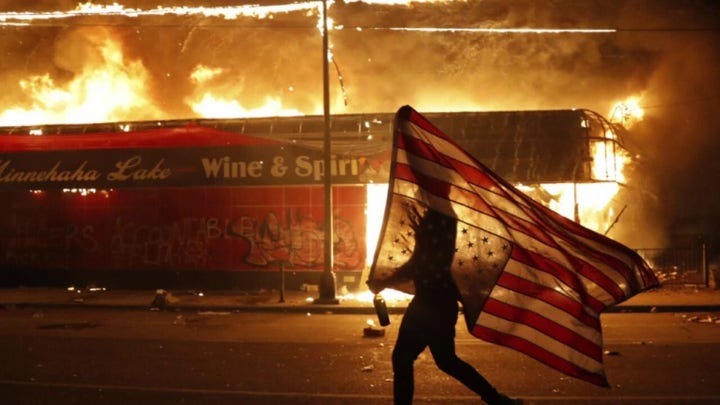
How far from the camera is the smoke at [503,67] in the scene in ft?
81.0

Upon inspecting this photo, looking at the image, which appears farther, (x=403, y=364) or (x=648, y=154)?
(x=648, y=154)

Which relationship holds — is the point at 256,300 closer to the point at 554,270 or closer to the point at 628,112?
the point at 554,270

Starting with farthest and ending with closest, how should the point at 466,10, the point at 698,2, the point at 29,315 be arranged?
the point at 698,2 → the point at 466,10 → the point at 29,315

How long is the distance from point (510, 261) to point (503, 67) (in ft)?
68.2

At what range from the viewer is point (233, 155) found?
19.4 m

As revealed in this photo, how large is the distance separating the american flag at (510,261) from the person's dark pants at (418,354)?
334 millimetres

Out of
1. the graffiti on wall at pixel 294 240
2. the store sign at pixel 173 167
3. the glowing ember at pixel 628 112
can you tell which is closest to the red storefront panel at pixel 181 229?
the graffiti on wall at pixel 294 240

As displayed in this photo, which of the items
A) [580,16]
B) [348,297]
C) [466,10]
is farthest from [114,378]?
[580,16]

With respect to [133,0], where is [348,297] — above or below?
below

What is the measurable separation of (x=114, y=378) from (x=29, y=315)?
7904 millimetres

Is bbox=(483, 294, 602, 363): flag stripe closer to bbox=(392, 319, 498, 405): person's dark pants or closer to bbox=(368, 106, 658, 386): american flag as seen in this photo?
bbox=(368, 106, 658, 386): american flag

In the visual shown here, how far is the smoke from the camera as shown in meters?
24.7

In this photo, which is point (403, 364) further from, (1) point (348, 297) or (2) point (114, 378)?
(1) point (348, 297)

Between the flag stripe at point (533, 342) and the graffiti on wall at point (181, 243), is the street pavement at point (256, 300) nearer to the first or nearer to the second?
the graffiti on wall at point (181, 243)
